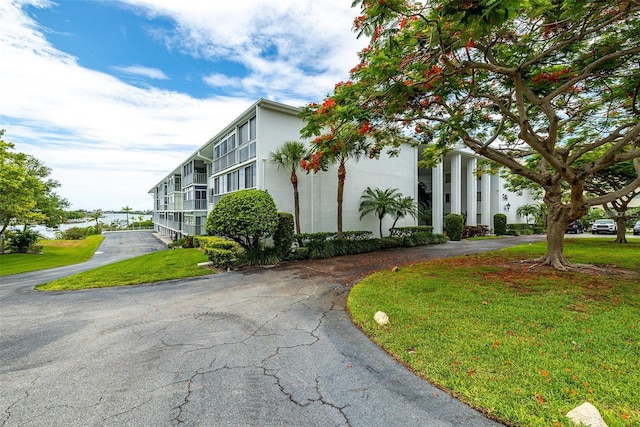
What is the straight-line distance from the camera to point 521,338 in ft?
12.7

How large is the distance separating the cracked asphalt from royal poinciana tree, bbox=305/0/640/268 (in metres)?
5.01

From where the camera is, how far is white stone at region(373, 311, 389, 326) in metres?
4.66

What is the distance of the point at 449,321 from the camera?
457 cm

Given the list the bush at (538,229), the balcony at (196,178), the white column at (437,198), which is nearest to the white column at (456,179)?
the white column at (437,198)

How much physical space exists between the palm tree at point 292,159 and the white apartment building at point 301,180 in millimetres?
346

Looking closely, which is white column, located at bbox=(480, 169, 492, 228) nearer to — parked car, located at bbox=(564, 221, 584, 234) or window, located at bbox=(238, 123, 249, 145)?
parked car, located at bbox=(564, 221, 584, 234)

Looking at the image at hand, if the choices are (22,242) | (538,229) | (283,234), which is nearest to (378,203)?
(283,234)

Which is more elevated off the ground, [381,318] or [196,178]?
[196,178]

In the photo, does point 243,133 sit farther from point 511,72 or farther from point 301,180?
point 511,72

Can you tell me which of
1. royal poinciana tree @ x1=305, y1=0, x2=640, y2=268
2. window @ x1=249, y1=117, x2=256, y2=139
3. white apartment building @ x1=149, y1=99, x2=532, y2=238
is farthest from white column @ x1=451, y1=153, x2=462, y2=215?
window @ x1=249, y1=117, x2=256, y2=139

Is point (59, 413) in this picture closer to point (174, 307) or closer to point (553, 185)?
point (174, 307)

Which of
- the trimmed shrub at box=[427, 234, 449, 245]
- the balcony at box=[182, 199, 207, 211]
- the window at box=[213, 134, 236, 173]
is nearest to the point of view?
the window at box=[213, 134, 236, 173]

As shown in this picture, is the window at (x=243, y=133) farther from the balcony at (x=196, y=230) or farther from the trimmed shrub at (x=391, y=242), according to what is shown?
the balcony at (x=196, y=230)

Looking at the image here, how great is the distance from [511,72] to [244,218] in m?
8.90
